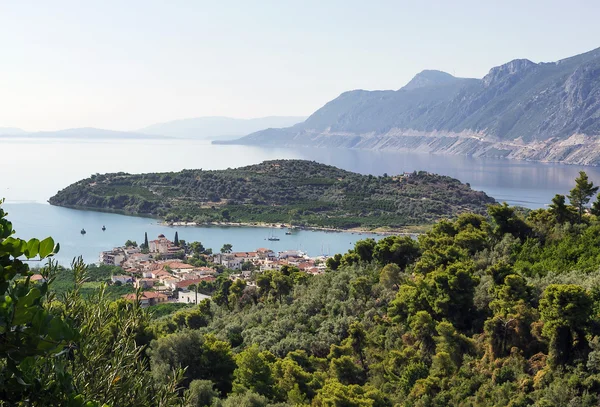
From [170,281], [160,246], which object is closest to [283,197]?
[160,246]

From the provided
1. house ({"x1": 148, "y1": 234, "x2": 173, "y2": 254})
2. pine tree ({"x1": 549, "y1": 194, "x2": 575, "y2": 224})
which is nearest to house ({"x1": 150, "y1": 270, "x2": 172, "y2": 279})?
house ({"x1": 148, "y1": 234, "x2": 173, "y2": 254})

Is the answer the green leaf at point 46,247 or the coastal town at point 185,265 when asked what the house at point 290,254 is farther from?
the green leaf at point 46,247

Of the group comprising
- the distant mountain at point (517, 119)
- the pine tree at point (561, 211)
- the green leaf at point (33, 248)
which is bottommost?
the pine tree at point (561, 211)

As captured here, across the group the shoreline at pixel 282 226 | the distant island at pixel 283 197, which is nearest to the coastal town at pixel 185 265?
the shoreline at pixel 282 226

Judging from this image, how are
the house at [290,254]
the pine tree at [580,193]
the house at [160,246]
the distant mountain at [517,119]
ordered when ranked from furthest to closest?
the distant mountain at [517,119], the house at [160,246], the house at [290,254], the pine tree at [580,193]

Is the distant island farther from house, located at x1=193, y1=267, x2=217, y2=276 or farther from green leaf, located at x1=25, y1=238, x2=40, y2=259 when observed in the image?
green leaf, located at x1=25, y1=238, x2=40, y2=259

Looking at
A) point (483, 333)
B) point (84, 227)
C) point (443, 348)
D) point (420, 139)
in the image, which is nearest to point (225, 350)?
point (443, 348)
